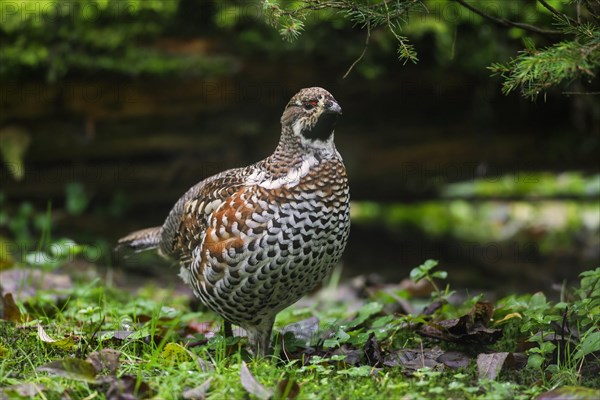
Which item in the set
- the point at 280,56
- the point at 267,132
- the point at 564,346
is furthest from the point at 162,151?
the point at 564,346

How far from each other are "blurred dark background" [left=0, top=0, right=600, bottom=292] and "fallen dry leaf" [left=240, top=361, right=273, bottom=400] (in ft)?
9.09

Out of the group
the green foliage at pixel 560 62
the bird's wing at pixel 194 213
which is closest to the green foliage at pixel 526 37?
the green foliage at pixel 560 62

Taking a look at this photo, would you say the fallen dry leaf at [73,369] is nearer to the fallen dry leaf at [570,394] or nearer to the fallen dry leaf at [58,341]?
the fallen dry leaf at [58,341]

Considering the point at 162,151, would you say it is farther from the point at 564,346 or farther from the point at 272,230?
the point at 564,346

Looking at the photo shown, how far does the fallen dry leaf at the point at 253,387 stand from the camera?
2.80 metres

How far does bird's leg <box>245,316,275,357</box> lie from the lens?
3.90 m

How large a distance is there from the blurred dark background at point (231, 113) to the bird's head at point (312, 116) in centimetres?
216

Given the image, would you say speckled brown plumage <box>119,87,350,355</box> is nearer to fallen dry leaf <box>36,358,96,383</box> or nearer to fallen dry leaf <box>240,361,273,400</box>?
fallen dry leaf <box>240,361,273,400</box>

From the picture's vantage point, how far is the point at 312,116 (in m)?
3.68

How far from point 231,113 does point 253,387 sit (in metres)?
3.75

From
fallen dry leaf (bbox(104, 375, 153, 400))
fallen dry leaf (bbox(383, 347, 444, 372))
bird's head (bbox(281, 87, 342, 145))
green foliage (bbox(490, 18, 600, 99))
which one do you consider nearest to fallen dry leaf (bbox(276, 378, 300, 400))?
fallen dry leaf (bbox(104, 375, 153, 400))

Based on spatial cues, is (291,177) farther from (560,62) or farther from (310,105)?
(560,62)

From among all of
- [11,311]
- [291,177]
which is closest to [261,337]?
[291,177]

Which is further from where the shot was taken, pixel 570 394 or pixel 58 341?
pixel 58 341
